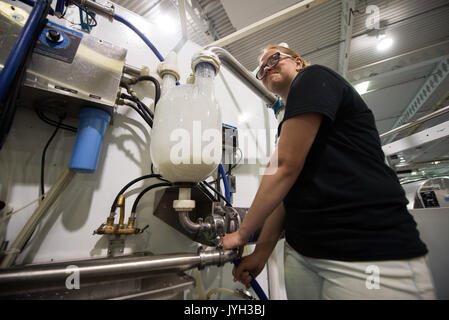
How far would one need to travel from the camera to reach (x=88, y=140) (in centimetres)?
47

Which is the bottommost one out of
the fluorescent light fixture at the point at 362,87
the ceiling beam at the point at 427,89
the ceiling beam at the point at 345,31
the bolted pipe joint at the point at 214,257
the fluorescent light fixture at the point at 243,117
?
the bolted pipe joint at the point at 214,257

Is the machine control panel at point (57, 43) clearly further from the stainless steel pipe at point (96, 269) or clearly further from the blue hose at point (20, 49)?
the stainless steel pipe at point (96, 269)

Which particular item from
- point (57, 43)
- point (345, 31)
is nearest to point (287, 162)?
point (57, 43)

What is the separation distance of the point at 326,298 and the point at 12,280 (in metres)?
0.59

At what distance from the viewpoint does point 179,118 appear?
16.9 inches

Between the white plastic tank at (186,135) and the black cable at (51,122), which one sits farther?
the black cable at (51,122)

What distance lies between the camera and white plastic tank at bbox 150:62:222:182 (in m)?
0.41

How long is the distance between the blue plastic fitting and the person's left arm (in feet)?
1.59

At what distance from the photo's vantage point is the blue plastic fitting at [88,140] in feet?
1.49

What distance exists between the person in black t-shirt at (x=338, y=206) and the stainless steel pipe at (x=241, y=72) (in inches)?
20.7

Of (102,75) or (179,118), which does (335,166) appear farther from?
(102,75)

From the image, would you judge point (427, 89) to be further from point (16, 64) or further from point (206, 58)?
point (16, 64)

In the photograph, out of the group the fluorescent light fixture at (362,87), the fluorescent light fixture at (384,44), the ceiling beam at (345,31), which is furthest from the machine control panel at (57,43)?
the fluorescent light fixture at (362,87)

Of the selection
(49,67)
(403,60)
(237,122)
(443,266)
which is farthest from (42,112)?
(403,60)
